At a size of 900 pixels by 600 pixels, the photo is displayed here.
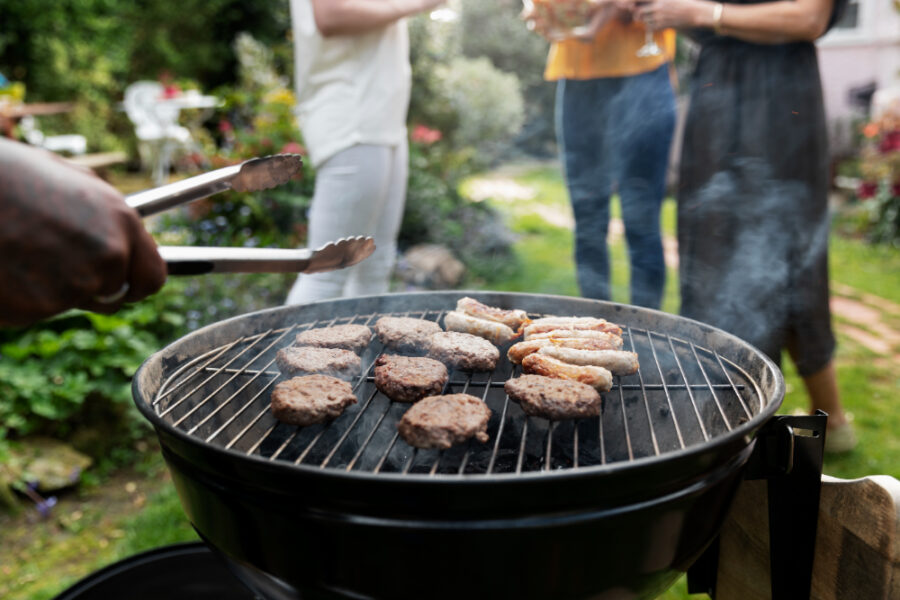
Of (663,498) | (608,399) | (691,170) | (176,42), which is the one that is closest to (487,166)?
(691,170)

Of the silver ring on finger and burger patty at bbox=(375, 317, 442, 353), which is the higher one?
the silver ring on finger

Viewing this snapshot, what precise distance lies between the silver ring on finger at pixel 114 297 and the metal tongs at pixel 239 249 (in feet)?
0.30

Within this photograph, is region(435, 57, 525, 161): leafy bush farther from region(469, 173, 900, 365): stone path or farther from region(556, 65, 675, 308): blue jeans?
region(556, 65, 675, 308): blue jeans

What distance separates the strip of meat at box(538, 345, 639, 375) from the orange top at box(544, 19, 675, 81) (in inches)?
84.6

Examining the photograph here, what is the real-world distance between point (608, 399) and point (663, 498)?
0.60 metres

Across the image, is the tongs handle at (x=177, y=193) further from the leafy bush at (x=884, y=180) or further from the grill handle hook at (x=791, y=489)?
the leafy bush at (x=884, y=180)

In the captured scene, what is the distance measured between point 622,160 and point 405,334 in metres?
2.12

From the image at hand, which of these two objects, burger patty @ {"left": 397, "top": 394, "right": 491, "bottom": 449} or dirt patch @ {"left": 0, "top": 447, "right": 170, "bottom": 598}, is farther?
dirt patch @ {"left": 0, "top": 447, "right": 170, "bottom": 598}

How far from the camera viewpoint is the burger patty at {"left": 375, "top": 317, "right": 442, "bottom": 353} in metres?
1.92

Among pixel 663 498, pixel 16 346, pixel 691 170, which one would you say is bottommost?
pixel 16 346

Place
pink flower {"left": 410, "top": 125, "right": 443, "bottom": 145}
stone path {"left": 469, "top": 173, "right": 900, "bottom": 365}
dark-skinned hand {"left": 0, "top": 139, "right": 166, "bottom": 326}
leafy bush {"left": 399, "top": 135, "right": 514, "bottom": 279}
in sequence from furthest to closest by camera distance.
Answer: pink flower {"left": 410, "top": 125, "right": 443, "bottom": 145}, leafy bush {"left": 399, "top": 135, "right": 514, "bottom": 279}, stone path {"left": 469, "top": 173, "right": 900, "bottom": 365}, dark-skinned hand {"left": 0, "top": 139, "right": 166, "bottom": 326}

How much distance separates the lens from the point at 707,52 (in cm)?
291

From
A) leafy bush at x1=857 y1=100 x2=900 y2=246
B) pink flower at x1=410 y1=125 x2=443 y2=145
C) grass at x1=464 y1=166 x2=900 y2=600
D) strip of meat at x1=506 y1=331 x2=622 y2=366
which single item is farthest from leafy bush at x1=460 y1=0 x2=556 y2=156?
strip of meat at x1=506 y1=331 x2=622 y2=366

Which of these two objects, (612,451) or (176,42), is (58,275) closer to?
(612,451)
